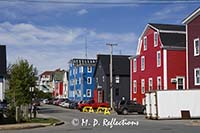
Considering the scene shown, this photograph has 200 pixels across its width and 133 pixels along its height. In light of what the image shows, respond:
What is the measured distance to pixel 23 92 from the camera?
40.3 meters

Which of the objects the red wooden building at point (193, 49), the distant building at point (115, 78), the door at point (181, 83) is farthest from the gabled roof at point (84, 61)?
the red wooden building at point (193, 49)

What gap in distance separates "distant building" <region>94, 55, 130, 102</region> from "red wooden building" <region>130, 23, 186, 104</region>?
19791 mm

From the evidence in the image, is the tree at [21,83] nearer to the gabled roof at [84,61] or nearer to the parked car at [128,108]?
the parked car at [128,108]

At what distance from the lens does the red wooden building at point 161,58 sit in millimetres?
54750

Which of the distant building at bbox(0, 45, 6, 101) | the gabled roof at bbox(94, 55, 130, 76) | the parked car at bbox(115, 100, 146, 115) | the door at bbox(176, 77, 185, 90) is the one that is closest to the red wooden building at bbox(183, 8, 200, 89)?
the parked car at bbox(115, 100, 146, 115)

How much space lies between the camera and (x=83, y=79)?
347 feet

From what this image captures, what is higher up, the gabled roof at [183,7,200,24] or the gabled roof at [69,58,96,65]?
the gabled roof at [183,7,200,24]

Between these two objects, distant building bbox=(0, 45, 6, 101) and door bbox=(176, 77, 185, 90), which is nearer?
door bbox=(176, 77, 185, 90)

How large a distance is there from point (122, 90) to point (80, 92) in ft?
80.9

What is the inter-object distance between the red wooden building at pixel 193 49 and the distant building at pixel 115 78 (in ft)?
113

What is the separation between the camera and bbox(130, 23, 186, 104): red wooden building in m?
54.8

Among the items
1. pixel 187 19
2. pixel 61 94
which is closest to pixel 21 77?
pixel 187 19

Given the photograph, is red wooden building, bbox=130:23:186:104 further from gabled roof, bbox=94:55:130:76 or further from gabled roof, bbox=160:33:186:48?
gabled roof, bbox=94:55:130:76

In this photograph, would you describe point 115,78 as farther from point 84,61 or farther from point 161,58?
point 161,58
